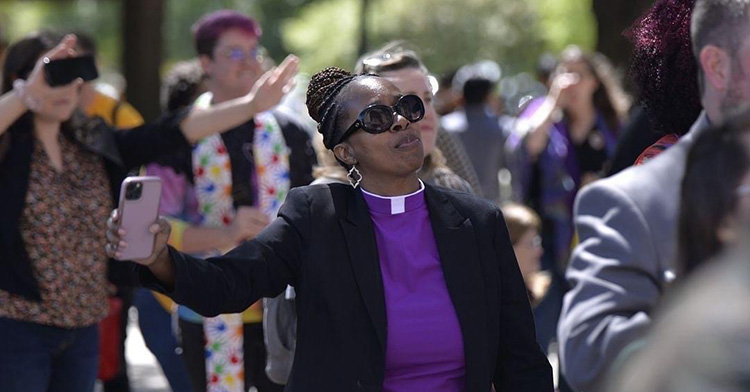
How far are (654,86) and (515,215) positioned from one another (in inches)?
127

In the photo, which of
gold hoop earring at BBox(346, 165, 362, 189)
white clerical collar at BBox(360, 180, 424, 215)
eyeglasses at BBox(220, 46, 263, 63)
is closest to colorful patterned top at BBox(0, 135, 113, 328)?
eyeglasses at BBox(220, 46, 263, 63)

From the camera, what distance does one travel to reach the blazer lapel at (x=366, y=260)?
377 cm

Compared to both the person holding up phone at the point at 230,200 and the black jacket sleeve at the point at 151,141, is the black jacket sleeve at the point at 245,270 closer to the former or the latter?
the black jacket sleeve at the point at 151,141

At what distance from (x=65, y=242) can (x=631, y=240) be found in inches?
123

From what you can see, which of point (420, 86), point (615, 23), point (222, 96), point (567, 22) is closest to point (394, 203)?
point (420, 86)

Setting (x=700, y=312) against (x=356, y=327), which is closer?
(x=700, y=312)

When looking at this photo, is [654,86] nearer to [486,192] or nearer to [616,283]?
[616,283]

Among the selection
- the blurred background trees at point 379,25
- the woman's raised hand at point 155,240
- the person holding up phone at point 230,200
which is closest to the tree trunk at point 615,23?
the person holding up phone at point 230,200

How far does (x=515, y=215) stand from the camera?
7039 millimetres

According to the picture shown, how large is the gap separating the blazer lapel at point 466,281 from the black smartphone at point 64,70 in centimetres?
198

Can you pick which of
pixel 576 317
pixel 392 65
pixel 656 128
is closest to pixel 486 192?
pixel 392 65

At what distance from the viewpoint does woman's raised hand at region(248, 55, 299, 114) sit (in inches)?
213

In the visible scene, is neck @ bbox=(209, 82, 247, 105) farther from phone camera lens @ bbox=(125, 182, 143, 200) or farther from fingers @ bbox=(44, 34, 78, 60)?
phone camera lens @ bbox=(125, 182, 143, 200)

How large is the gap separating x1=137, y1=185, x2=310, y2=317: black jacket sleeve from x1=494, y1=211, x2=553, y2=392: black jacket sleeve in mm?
585
